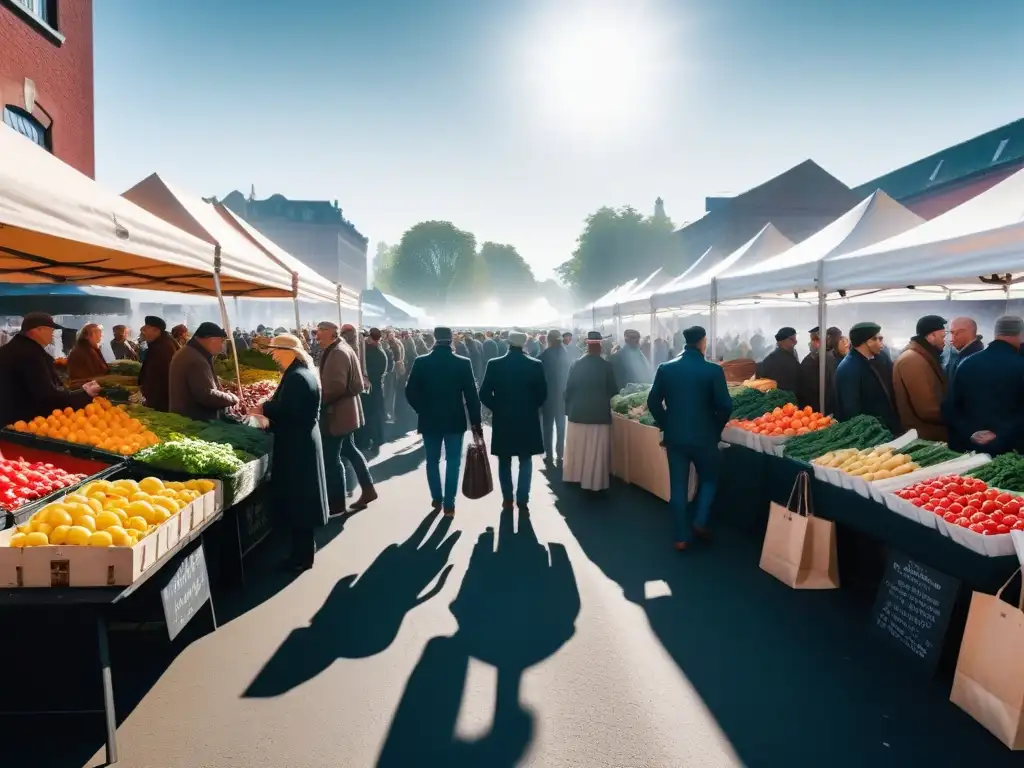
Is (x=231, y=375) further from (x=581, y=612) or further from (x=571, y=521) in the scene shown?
(x=581, y=612)

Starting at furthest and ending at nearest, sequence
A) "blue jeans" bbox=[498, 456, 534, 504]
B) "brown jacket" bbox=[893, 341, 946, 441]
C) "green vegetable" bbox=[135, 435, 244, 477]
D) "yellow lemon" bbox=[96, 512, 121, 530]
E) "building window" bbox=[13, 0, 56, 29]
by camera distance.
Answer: "building window" bbox=[13, 0, 56, 29]
"blue jeans" bbox=[498, 456, 534, 504]
"brown jacket" bbox=[893, 341, 946, 441]
"green vegetable" bbox=[135, 435, 244, 477]
"yellow lemon" bbox=[96, 512, 121, 530]

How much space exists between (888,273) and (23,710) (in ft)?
23.3

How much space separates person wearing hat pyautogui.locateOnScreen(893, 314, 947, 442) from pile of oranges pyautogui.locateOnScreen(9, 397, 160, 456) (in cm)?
650

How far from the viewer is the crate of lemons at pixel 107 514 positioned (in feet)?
10.9

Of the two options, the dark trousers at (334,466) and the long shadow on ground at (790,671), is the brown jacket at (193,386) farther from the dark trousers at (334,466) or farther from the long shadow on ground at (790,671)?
the long shadow on ground at (790,671)

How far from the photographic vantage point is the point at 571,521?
7.21 meters

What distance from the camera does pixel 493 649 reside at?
4203 millimetres

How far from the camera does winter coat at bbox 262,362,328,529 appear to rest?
5480 mm

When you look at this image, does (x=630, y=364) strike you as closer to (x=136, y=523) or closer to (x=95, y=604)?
(x=136, y=523)

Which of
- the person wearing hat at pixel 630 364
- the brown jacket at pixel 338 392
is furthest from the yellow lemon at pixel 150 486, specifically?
the person wearing hat at pixel 630 364

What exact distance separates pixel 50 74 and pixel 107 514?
11.6 metres

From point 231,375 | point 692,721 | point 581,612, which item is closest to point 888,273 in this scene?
point 581,612

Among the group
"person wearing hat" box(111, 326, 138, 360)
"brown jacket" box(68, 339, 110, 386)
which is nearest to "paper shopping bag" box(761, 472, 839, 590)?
"brown jacket" box(68, 339, 110, 386)

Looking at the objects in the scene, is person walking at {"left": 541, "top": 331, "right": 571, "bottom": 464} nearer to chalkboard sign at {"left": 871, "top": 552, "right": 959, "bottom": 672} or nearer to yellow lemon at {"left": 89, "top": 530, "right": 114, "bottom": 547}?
chalkboard sign at {"left": 871, "top": 552, "right": 959, "bottom": 672}
